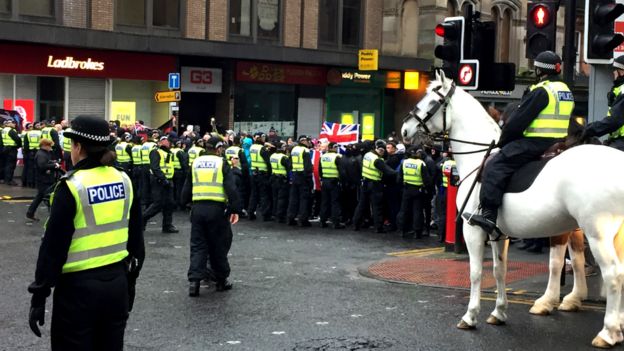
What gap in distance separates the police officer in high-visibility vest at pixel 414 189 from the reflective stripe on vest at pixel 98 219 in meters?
11.4

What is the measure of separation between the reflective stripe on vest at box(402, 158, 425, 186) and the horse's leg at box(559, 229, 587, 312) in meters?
6.73

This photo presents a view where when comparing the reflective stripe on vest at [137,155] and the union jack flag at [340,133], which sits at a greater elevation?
the union jack flag at [340,133]

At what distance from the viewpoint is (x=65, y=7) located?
97.7 feet

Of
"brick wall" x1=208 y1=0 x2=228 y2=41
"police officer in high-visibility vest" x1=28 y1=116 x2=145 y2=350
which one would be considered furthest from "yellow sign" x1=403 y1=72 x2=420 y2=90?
"police officer in high-visibility vest" x1=28 y1=116 x2=145 y2=350

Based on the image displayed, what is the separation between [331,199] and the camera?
18.3 m

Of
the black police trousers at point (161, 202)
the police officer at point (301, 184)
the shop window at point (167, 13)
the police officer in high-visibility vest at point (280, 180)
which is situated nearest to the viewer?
the black police trousers at point (161, 202)

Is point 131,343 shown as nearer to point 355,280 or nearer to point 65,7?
point 355,280

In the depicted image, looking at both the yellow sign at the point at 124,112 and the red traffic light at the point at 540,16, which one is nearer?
the red traffic light at the point at 540,16

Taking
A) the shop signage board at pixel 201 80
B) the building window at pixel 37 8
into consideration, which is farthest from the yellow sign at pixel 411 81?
the building window at pixel 37 8

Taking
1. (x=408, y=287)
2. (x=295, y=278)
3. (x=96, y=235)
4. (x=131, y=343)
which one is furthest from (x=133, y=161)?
(x=96, y=235)

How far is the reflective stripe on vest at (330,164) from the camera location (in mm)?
18156

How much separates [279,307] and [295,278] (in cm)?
198

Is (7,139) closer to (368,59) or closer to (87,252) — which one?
(368,59)

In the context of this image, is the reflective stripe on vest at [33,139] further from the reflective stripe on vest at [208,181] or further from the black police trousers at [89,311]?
the black police trousers at [89,311]
